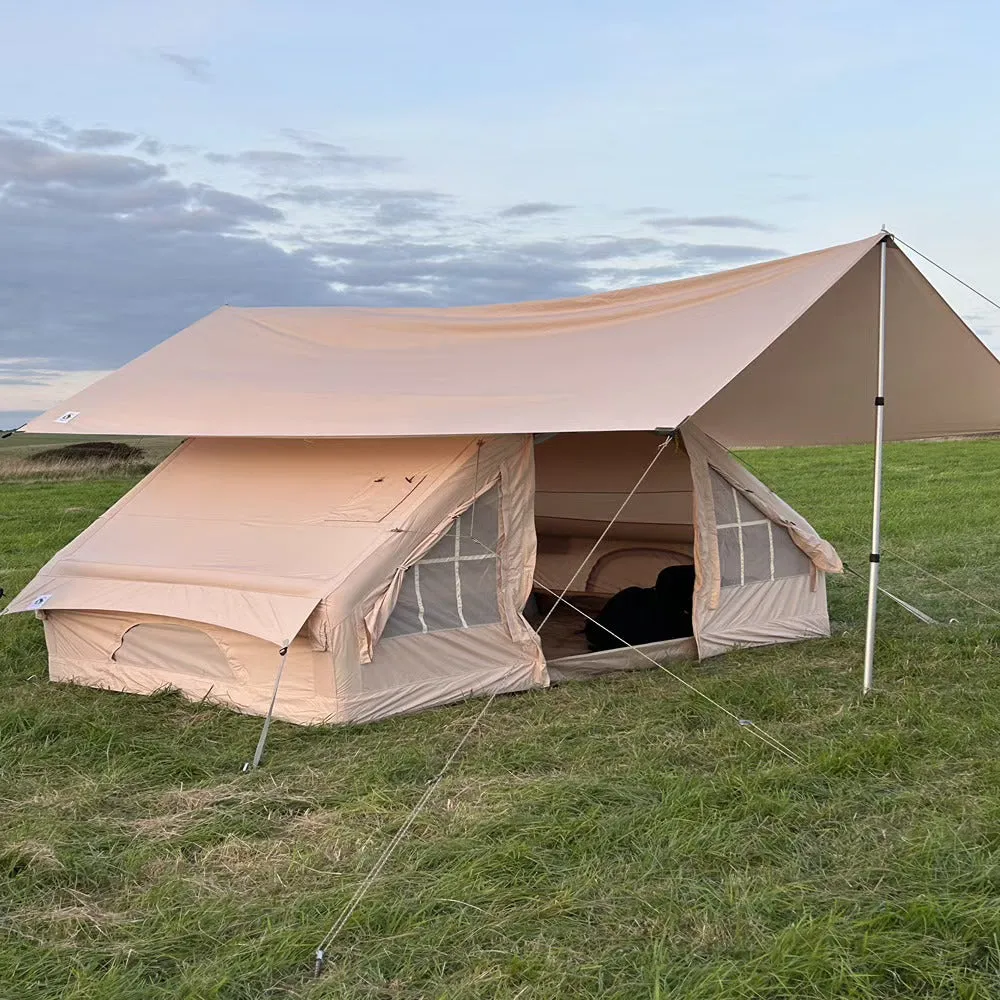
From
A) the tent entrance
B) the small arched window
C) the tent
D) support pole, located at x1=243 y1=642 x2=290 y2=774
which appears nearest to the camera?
support pole, located at x1=243 y1=642 x2=290 y2=774

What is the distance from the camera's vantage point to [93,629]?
554 centimetres

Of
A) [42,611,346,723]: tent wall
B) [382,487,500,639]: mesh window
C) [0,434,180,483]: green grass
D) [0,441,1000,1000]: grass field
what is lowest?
[0,441,1000,1000]: grass field

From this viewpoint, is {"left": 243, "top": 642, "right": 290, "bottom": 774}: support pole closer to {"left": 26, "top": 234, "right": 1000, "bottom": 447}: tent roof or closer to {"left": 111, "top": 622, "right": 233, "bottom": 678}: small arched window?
{"left": 111, "top": 622, "right": 233, "bottom": 678}: small arched window

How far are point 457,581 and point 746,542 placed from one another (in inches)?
69.5

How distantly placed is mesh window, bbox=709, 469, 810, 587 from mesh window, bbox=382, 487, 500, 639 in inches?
52.9

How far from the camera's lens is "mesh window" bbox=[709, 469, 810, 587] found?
6039mm

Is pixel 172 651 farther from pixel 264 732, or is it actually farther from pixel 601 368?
A: pixel 601 368

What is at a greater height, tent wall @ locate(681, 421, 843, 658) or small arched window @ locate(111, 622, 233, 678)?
tent wall @ locate(681, 421, 843, 658)

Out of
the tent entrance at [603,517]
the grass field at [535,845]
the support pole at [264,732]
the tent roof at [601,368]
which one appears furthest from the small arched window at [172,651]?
the tent entrance at [603,517]

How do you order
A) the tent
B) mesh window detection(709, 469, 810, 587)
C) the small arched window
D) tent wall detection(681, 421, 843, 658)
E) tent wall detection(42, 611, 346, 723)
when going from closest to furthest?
1. tent wall detection(42, 611, 346, 723)
2. the tent
3. the small arched window
4. tent wall detection(681, 421, 843, 658)
5. mesh window detection(709, 469, 810, 587)

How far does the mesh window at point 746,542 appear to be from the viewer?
19.8 ft

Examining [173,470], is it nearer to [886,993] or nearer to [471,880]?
[471,880]

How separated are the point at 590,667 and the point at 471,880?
2.56 metres

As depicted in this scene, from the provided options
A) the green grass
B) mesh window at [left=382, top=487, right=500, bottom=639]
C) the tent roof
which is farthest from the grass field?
the green grass
